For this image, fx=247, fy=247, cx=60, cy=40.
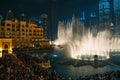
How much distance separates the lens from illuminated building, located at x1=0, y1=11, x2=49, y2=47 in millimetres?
56934

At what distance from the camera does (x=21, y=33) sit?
2344 inches

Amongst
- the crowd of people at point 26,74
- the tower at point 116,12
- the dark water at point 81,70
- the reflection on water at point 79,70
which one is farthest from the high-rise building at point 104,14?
the crowd of people at point 26,74

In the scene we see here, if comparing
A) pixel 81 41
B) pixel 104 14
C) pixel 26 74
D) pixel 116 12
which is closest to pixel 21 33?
pixel 81 41

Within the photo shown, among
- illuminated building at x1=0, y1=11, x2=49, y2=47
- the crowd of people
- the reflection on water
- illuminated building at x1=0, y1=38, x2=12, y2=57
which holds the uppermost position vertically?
illuminated building at x1=0, y1=11, x2=49, y2=47

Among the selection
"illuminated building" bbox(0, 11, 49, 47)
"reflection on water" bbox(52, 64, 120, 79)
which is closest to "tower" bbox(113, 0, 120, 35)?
"illuminated building" bbox(0, 11, 49, 47)

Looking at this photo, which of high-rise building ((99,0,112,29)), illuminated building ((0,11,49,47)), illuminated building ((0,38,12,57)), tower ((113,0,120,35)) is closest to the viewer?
illuminated building ((0,38,12,57))

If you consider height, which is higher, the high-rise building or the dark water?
the high-rise building

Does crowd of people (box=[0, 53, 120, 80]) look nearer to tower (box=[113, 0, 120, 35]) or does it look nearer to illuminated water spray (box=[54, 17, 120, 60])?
illuminated water spray (box=[54, 17, 120, 60])

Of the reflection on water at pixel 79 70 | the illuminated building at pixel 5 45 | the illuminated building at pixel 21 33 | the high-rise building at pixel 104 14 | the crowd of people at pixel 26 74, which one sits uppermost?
the high-rise building at pixel 104 14

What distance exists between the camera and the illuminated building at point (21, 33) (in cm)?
5693

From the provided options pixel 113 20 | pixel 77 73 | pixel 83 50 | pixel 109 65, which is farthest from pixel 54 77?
pixel 113 20

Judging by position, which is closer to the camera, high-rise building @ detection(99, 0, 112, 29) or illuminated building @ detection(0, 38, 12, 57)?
illuminated building @ detection(0, 38, 12, 57)

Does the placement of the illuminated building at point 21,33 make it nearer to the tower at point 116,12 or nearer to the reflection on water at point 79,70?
the reflection on water at point 79,70

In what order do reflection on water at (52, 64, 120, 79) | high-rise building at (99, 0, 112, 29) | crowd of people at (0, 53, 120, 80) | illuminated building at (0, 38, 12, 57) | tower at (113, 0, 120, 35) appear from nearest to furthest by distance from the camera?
crowd of people at (0, 53, 120, 80) < reflection on water at (52, 64, 120, 79) < illuminated building at (0, 38, 12, 57) < tower at (113, 0, 120, 35) < high-rise building at (99, 0, 112, 29)
